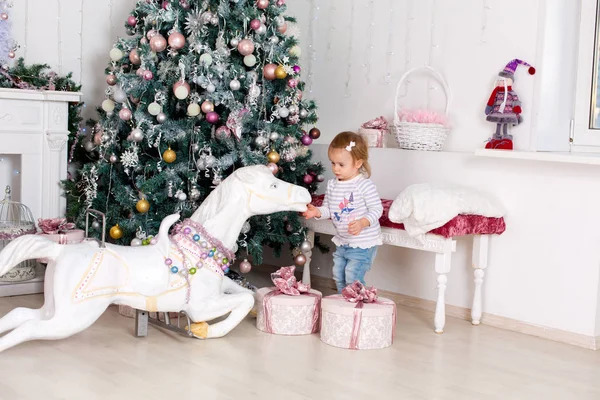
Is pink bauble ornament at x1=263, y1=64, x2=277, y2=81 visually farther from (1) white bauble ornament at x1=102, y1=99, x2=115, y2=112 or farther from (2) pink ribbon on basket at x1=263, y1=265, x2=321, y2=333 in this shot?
(2) pink ribbon on basket at x1=263, y1=265, x2=321, y2=333

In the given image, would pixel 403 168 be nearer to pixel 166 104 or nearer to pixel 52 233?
pixel 166 104

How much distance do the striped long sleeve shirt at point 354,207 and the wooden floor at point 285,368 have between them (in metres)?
0.54

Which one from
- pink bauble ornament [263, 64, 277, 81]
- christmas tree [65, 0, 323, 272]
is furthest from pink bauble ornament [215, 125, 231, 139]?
pink bauble ornament [263, 64, 277, 81]

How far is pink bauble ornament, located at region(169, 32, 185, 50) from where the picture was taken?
3.97m

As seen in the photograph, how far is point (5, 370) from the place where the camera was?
3.04m

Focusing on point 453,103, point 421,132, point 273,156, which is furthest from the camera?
point 453,103

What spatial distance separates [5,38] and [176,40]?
129 centimetres

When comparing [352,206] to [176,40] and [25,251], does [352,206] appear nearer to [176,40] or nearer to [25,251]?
[176,40]

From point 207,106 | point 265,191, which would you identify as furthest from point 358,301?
point 207,106

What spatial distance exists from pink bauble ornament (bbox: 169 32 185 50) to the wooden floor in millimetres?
1417

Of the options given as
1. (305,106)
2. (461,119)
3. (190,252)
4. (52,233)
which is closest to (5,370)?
(190,252)

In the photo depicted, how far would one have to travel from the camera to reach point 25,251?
3.21 m

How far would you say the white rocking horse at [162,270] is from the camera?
10.5 feet

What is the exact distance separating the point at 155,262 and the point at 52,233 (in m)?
1.17
